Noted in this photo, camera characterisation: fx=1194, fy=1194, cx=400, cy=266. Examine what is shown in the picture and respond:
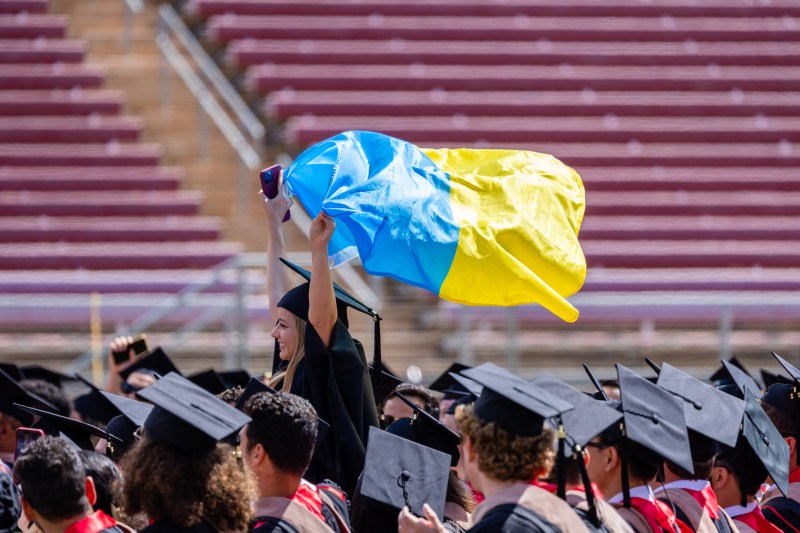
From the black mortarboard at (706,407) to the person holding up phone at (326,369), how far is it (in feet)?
4.01

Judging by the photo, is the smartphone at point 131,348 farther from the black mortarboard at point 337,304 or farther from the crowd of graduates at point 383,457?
the crowd of graduates at point 383,457

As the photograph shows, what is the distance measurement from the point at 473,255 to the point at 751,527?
183 centimetres

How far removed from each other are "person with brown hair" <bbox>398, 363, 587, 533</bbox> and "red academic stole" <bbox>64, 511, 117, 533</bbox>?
871 millimetres

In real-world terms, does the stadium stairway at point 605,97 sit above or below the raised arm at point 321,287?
below

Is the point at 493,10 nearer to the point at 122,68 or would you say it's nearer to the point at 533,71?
the point at 533,71

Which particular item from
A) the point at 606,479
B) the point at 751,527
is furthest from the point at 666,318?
the point at 606,479

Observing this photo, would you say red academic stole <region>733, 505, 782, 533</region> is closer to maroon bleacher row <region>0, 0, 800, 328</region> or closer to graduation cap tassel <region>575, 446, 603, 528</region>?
graduation cap tassel <region>575, 446, 603, 528</region>

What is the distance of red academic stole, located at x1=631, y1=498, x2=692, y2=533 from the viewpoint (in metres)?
3.69

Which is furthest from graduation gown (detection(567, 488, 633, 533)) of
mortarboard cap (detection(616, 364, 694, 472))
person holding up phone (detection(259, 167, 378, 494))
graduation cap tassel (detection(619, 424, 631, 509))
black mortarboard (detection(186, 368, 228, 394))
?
black mortarboard (detection(186, 368, 228, 394))

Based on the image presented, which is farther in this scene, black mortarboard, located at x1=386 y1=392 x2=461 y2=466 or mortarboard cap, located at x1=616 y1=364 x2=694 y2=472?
black mortarboard, located at x1=386 y1=392 x2=461 y2=466

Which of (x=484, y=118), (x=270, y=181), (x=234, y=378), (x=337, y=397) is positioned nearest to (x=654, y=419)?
(x=337, y=397)

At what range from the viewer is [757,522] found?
4.56m

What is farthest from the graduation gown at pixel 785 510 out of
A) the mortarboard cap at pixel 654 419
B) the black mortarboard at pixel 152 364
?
the black mortarboard at pixel 152 364

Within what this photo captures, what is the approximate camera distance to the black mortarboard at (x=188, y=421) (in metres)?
3.34
